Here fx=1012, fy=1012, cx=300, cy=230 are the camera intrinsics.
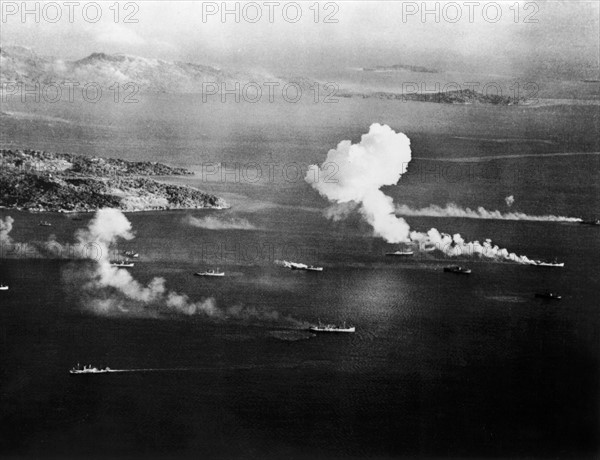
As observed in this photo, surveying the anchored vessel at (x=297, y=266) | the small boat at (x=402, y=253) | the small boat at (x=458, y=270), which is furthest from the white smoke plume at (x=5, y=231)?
A: the small boat at (x=458, y=270)

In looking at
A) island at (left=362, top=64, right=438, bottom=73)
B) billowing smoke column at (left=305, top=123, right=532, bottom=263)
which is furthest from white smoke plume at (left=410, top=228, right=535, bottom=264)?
island at (left=362, top=64, right=438, bottom=73)

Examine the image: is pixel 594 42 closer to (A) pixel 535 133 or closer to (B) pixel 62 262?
(A) pixel 535 133

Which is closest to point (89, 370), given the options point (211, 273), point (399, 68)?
point (211, 273)

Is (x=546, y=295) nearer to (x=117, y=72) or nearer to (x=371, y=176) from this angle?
(x=371, y=176)

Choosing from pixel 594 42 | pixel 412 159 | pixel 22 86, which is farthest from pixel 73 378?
pixel 594 42

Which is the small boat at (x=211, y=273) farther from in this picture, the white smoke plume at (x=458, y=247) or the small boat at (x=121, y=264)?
the white smoke plume at (x=458, y=247)
